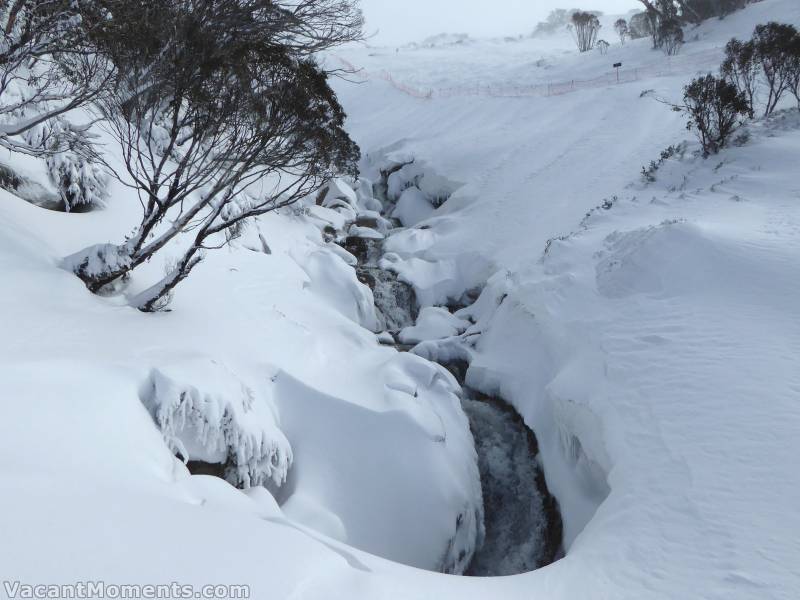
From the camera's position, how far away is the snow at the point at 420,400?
3.39 metres

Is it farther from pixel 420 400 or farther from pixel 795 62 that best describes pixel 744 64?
pixel 420 400

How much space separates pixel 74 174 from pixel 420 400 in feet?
24.9

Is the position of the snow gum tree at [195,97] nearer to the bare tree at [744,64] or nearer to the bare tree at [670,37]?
the bare tree at [744,64]

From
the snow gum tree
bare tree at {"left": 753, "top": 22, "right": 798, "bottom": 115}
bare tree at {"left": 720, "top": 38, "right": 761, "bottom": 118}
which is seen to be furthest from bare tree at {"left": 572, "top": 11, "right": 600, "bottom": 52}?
the snow gum tree

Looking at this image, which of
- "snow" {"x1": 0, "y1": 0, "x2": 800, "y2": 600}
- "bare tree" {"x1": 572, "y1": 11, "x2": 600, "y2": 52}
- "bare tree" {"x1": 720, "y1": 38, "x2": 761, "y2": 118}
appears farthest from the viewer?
"bare tree" {"x1": 572, "y1": 11, "x2": 600, "y2": 52}

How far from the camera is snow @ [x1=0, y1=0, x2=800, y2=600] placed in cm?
339

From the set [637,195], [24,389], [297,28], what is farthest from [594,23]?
[24,389]

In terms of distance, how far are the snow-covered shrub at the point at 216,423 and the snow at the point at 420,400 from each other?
3 centimetres

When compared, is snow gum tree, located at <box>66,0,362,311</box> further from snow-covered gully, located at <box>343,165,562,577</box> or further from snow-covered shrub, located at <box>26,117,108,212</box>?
snow-covered gully, located at <box>343,165,562,577</box>

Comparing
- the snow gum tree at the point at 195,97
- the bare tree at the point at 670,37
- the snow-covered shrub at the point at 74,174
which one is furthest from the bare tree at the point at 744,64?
the snow-covered shrub at the point at 74,174

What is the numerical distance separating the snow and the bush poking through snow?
74 centimetres

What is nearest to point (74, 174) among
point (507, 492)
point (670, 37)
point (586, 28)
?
point (507, 492)

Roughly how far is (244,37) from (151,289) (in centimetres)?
438

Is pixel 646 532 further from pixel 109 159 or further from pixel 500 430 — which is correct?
pixel 109 159
